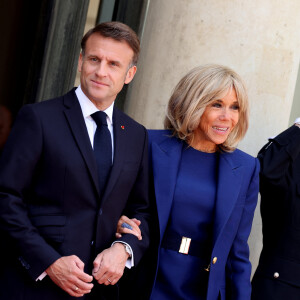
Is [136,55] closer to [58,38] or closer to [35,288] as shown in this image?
[35,288]

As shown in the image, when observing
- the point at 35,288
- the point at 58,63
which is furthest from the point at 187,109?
the point at 58,63

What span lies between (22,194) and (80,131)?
363 mm

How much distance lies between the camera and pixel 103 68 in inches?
117

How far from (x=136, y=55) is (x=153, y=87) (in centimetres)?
145

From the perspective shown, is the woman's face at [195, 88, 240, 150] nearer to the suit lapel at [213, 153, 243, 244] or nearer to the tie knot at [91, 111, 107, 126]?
the suit lapel at [213, 153, 243, 244]

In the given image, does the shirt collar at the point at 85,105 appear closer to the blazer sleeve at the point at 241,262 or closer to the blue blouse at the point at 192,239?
the blue blouse at the point at 192,239

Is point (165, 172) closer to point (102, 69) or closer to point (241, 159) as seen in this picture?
point (241, 159)

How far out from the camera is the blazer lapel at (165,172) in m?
3.29

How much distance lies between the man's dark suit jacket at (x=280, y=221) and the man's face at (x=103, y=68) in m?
1.27

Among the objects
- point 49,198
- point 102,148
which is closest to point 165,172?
point 102,148

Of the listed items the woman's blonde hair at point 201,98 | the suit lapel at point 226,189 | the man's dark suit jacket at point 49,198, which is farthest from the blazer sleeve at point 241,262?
the man's dark suit jacket at point 49,198

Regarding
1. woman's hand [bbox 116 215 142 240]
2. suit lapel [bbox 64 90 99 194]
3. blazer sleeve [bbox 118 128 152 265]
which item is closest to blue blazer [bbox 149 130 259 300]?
blazer sleeve [bbox 118 128 152 265]

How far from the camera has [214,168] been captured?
3545mm

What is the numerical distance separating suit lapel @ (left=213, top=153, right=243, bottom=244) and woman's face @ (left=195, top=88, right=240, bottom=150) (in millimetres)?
123
